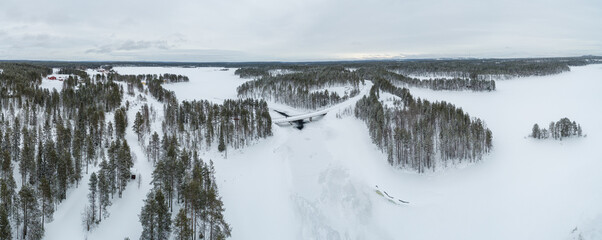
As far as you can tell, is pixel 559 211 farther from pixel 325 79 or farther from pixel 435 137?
pixel 325 79

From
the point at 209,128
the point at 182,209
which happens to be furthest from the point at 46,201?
the point at 209,128

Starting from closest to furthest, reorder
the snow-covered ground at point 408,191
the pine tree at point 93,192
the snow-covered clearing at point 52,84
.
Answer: the pine tree at point 93,192
the snow-covered ground at point 408,191
the snow-covered clearing at point 52,84

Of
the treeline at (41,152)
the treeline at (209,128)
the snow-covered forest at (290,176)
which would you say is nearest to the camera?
the treeline at (41,152)

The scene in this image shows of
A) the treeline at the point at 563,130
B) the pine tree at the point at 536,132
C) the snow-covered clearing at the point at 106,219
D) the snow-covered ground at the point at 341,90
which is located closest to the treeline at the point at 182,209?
the snow-covered clearing at the point at 106,219

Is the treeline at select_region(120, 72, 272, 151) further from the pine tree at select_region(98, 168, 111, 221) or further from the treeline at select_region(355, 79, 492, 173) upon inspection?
the treeline at select_region(355, 79, 492, 173)

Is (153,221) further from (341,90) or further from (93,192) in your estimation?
(341,90)

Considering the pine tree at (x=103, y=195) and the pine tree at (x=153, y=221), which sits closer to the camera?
the pine tree at (x=153, y=221)

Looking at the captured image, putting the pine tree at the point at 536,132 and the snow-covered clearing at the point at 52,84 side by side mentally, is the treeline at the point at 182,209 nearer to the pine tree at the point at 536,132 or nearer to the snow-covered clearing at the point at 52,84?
the pine tree at the point at 536,132

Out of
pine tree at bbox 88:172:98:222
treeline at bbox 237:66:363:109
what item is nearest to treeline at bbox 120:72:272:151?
pine tree at bbox 88:172:98:222
